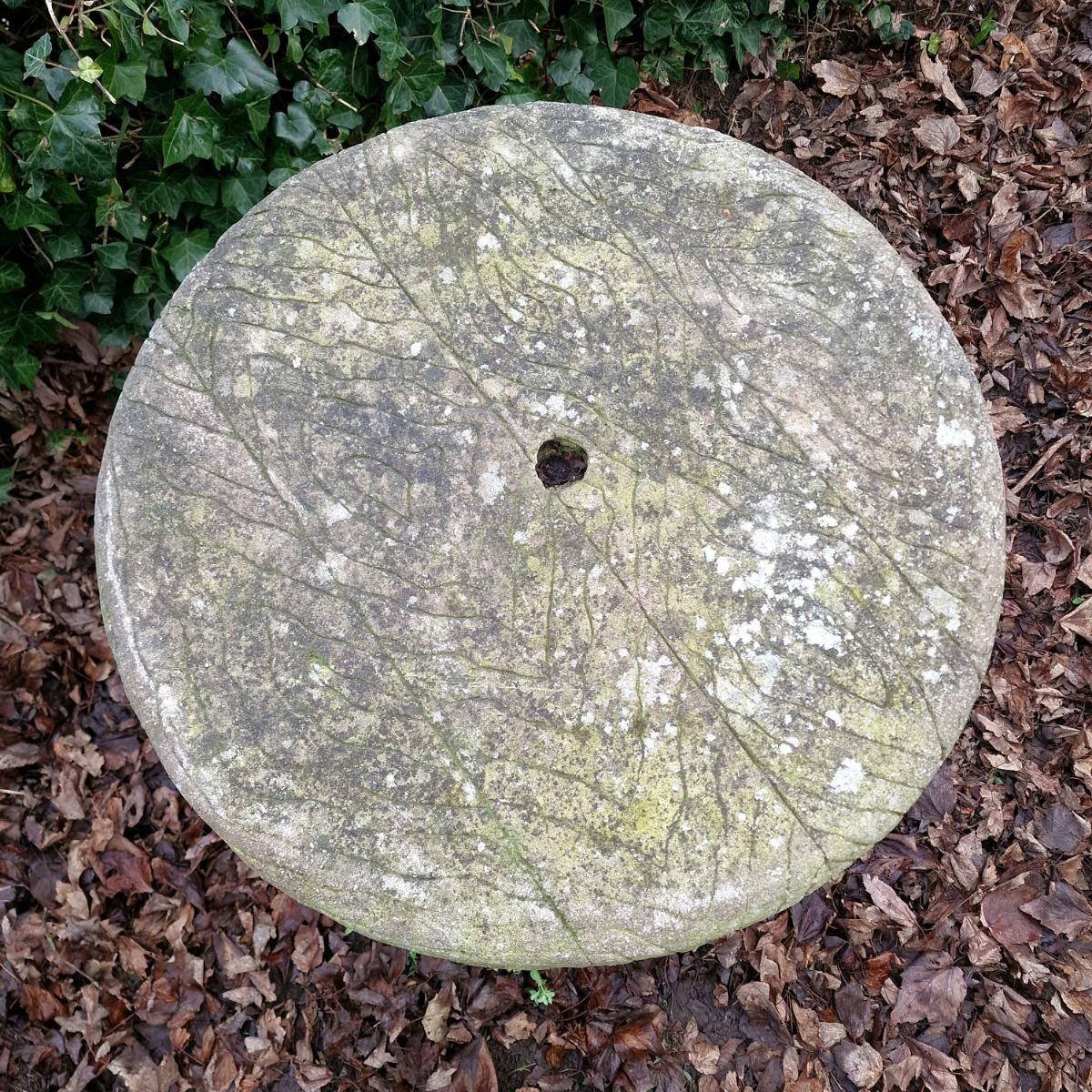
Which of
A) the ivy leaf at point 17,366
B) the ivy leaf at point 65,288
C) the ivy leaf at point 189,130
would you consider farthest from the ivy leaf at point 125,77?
the ivy leaf at point 17,366

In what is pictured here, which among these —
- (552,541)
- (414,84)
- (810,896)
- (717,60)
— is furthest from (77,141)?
(810,896)

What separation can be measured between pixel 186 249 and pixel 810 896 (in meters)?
2.95

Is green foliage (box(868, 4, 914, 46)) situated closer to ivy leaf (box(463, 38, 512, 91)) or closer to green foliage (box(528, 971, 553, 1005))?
ivy leaf (box(463, 38, 512, 91))

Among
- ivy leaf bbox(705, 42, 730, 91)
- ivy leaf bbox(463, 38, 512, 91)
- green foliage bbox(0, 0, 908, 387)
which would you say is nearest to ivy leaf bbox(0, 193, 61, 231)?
green foliage bbox(0, 0, 908, 387)

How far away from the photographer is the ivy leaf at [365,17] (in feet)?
8.00

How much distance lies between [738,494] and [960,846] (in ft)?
5.51

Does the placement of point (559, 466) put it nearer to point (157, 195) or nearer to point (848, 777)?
point (848, 777)

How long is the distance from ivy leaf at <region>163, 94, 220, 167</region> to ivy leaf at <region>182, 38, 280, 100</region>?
0.23ft

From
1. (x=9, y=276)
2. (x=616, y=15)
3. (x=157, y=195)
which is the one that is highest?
(x=616, y=15)

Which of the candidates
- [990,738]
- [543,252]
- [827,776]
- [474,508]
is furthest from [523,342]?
[990,738]

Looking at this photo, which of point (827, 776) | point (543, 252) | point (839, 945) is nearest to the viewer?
point (827, 776)

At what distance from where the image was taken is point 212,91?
2.56 meters

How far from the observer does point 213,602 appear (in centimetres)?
206

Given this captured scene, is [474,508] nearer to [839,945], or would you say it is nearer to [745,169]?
[745,169]
